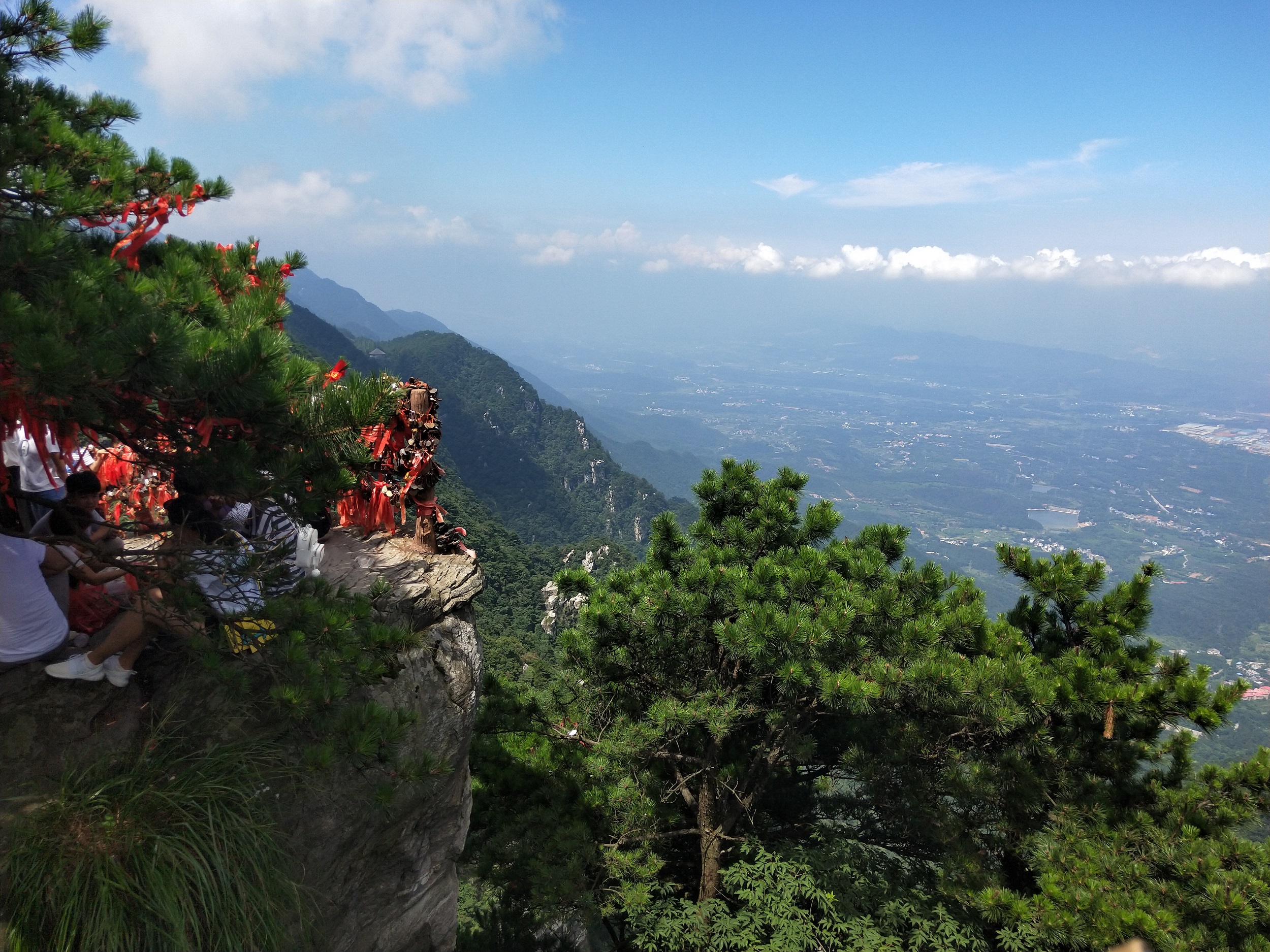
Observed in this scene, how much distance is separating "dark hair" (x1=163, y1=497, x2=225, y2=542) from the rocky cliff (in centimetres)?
87

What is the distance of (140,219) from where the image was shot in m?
2.99

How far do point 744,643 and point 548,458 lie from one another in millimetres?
103425

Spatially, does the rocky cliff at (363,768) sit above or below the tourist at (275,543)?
below

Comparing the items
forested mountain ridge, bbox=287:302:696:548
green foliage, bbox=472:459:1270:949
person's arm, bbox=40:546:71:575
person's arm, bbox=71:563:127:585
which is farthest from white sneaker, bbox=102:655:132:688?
forested mountain ridge, bbox=287:302:696:548

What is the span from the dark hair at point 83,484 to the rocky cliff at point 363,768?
104 centimetres

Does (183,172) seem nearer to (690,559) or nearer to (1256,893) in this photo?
(690,559)

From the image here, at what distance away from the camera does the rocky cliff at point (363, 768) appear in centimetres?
323

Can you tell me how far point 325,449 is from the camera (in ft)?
9.27

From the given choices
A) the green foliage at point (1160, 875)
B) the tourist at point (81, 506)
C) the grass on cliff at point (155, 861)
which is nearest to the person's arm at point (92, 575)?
the tourist at point (81, 506)

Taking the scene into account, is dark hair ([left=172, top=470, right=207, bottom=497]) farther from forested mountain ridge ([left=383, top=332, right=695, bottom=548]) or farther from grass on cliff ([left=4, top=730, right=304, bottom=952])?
forested mountain ridge ([left=383, top=332, right=695, bottom=548])

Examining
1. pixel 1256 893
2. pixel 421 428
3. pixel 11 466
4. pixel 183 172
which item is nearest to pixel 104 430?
pixel 11 466

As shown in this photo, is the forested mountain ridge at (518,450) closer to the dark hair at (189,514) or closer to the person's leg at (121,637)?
the person's leg at (121,637)

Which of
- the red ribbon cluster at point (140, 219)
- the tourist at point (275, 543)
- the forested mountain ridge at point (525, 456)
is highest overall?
the red ribbon cluster at point (140, 219)

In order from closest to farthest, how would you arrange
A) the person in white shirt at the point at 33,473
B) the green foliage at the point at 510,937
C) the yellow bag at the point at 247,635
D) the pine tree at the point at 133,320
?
the pine tree at the point at 133,320
the yellow bag at the point at 247,635
the person in white shirt at the point at 33,473
the green foliage at the point at 510,937
